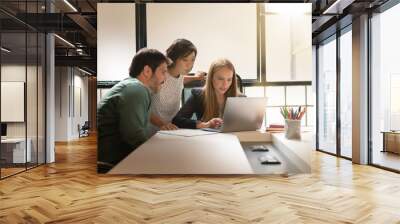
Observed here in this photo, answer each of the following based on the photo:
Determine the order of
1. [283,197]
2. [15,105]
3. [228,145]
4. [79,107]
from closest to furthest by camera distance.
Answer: [283,197] → [228,145] → [15,105] → [79,107]

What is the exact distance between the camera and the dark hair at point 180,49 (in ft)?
17.6

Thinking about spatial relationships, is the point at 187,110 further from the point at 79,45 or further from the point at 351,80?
the point at 79,45

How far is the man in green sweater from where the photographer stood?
204 inches

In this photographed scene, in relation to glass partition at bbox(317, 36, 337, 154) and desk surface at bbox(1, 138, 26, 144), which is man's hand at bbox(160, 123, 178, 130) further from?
glass partition at bbox(317, 36, 337, 154)

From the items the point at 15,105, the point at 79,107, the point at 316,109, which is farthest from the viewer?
the point at 79,107

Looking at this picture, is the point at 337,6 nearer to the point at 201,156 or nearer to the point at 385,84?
the point at 385,84

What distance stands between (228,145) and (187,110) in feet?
2.47

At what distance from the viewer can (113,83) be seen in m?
5.31

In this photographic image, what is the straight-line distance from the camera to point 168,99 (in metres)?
5.30

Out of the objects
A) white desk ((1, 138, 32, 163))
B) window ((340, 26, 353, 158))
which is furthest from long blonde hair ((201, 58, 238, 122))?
white desk ((1, 138, 32, 163))

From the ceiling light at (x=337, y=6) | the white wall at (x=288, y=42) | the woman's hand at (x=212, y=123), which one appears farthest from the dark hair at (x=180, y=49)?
the ceiling light at (x=337, y=6)

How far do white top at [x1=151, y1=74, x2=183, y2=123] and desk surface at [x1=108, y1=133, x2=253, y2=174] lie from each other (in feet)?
0.99

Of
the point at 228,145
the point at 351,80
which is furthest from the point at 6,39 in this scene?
the point at 351,80

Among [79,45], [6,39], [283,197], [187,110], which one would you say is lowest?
[283,197]
